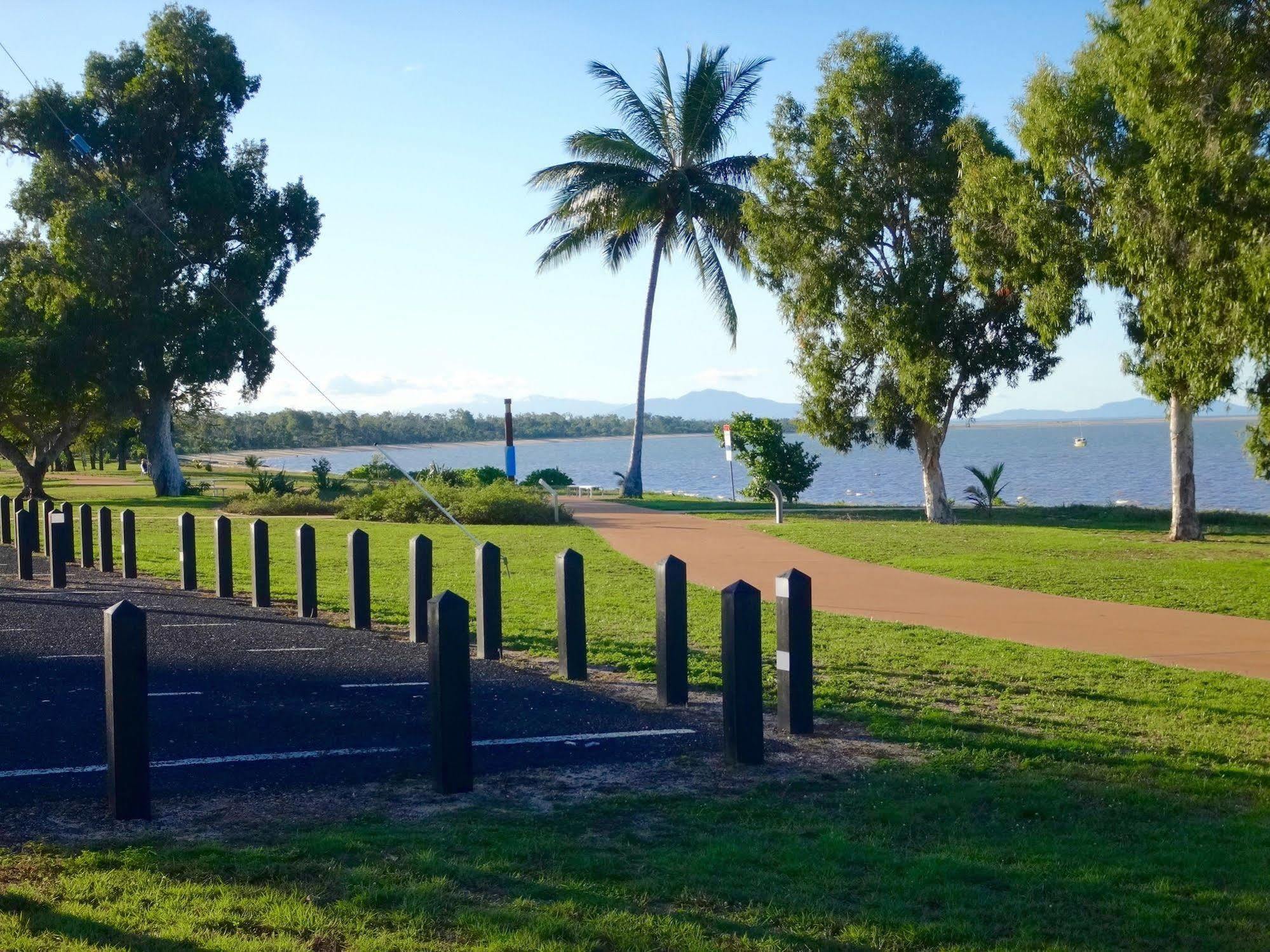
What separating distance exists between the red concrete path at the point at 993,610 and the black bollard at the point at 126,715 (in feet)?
23.0

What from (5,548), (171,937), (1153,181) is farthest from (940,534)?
(171,937)

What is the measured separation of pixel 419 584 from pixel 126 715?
428 cm

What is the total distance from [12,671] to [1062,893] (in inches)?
268

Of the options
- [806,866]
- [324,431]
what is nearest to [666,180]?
[806,866]

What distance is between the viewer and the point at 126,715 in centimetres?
511

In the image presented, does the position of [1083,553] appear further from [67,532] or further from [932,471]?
[67,532]

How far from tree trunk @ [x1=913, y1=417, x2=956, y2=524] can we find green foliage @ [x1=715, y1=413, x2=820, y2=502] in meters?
7.18

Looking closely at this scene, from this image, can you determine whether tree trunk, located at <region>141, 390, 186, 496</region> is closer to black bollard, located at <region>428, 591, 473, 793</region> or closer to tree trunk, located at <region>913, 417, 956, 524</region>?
tree trunk, located at <region>913, 417, 956, 524</region>

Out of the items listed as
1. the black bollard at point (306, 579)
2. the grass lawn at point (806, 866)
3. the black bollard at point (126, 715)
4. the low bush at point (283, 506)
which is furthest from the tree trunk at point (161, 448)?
the grass lawn at point (806, 866)

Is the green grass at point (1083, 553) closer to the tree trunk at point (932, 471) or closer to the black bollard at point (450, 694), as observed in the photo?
the tree trunk at point (932, 471)

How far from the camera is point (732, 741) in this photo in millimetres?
5926

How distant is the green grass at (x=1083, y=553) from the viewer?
12.7 m

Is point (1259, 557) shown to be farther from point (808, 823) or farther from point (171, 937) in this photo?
point (171, 937)

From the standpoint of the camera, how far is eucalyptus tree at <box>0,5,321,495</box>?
115 feet
